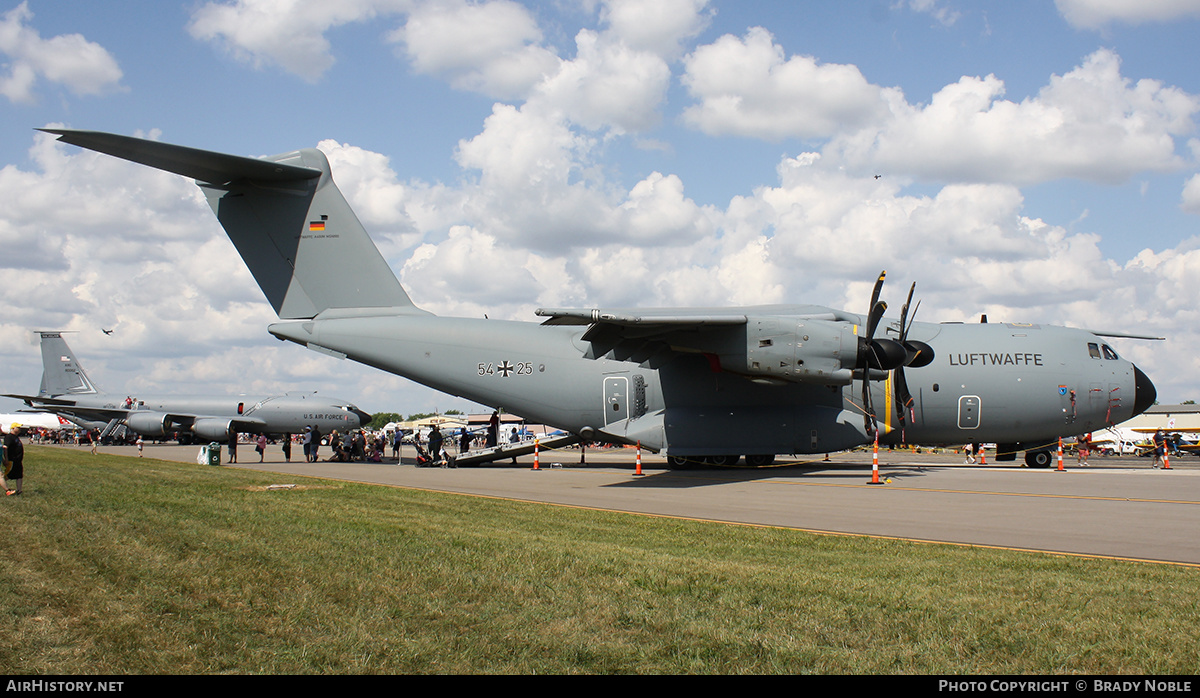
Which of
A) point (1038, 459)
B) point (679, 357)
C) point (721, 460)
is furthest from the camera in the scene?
point (1038, 459)

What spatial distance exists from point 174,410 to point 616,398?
40650 millimetres

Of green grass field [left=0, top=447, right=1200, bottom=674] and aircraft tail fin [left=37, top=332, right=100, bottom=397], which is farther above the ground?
aircraft tail fin [left=37, top=332, right=100, bottom=397]

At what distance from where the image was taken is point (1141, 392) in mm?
19406

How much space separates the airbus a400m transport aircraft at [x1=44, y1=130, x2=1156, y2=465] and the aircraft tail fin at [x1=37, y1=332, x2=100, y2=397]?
4398 centimetres

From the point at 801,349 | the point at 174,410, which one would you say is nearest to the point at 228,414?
the point at 174,410

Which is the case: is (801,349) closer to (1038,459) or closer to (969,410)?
(969,410)

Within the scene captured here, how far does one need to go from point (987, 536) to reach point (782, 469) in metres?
11.8

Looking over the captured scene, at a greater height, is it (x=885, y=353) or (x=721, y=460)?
(x=885, y=353)

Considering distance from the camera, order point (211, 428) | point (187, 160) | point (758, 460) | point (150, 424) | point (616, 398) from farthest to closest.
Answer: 1. point (150, 424)
2. point (211, 428)
3. point (758, 460)
4. point (616, 398)
5. point (187, 160)

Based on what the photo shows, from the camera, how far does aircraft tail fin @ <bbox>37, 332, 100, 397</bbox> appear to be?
55.2 m

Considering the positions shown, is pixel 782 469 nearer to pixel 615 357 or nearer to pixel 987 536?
Answer: pixel 615 357

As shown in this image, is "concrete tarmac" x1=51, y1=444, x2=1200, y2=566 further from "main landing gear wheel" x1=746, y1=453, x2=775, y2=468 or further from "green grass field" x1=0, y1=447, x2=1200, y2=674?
"green grass field" x1=0, y1=447, x2=1200, y2=674

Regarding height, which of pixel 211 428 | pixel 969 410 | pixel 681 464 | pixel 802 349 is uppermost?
pixel 802 349

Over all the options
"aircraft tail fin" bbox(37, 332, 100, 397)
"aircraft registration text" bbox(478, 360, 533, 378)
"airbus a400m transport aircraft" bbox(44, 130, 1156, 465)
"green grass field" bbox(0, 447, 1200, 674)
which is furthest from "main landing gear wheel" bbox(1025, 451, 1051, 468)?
"aircraft tail fin" bbox(37, 332, 100, 397)
